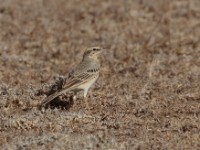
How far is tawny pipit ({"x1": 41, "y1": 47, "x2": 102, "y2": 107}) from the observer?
12.2 m

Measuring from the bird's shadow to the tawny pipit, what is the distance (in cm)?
24

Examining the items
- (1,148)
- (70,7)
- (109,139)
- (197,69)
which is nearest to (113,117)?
(109,139)

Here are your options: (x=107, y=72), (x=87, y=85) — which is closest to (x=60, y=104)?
(x=87, y=85)

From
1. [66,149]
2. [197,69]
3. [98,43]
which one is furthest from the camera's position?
[98,43]

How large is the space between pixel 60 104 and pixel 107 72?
273 centimetres

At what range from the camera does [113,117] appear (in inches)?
458

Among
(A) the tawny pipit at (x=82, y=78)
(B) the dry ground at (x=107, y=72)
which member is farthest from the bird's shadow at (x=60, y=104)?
(A) the tawny pipit at (x=82, y=78)

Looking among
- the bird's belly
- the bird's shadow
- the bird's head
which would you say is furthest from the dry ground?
the bird's head

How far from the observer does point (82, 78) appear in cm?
1273

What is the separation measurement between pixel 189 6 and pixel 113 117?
900 cm

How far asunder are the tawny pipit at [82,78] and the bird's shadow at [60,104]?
0.24 metres

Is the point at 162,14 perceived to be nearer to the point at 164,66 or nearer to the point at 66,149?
the point at 164,66

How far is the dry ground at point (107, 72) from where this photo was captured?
10.8 m

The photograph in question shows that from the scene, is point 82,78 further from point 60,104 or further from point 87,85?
point 60,104
